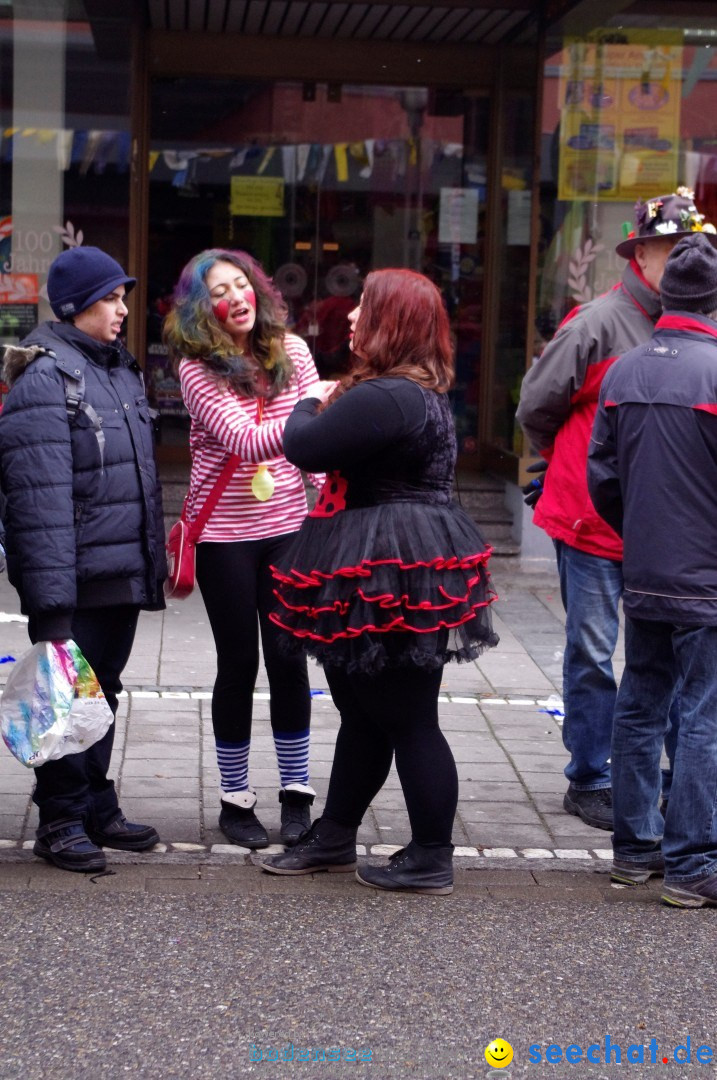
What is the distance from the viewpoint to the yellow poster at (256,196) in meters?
11.1

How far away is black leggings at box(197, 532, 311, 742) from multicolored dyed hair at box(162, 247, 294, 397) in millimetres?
487

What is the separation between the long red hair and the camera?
402 cm

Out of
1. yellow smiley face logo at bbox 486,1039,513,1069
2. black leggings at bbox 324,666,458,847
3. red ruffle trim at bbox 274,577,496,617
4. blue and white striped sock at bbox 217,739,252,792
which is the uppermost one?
red ruffle trim at bbox 274,577,496,617

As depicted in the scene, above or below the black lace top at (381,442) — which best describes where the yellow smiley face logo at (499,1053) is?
below

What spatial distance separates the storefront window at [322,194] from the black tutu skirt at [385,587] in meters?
6.90

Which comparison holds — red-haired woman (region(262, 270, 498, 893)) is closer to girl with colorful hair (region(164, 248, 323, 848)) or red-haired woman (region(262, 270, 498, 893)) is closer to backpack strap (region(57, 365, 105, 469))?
girl with colorful hair (region(164, 248, 323, 848))

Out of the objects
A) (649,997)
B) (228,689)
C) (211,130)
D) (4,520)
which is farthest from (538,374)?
(211,130)

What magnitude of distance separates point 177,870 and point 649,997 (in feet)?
4.86

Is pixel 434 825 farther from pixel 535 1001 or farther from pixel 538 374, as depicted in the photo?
pixel 538 374

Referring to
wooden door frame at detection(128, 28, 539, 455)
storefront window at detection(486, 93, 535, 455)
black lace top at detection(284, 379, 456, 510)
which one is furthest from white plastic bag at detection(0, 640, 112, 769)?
wooden door frame at detection(128, 28, 539, 455)

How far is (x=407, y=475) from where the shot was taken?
4.10 m

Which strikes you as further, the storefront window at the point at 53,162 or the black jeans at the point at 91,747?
the storefront window at the point at 53,162

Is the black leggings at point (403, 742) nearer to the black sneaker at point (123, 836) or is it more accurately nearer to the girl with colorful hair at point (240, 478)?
the girl with colorful hair at point (240, 478)

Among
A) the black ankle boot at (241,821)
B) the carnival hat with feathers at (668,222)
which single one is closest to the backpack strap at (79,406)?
the black ankle boot at (241,821)
